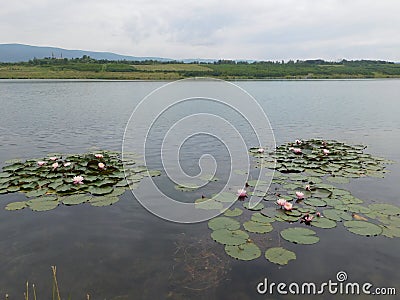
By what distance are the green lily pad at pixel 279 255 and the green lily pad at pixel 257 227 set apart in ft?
1.83

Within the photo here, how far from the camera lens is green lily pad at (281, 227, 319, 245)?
4852 mm

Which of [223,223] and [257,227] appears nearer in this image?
[257,227]

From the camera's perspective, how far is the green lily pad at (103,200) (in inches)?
246

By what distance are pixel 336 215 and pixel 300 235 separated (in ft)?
3.76

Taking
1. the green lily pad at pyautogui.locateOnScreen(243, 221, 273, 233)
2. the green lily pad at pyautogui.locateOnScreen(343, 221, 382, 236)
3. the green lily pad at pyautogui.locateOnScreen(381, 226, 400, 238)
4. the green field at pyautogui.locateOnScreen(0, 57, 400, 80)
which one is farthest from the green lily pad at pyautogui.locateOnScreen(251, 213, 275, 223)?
the green field at pyautogui.locateOnScreen(0, 57, 400, 80)

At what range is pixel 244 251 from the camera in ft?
14.9

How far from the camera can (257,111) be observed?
23.0 meters

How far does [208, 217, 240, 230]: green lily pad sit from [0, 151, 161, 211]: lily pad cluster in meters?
2.19

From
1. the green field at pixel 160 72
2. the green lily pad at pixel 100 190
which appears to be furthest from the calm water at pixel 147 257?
the green field at pixel 160 72

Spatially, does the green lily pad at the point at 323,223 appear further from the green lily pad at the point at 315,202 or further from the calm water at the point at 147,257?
the green lily pad at the point at 315,202

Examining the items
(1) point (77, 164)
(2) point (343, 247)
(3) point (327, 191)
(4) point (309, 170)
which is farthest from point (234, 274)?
(1) point (77, 164)

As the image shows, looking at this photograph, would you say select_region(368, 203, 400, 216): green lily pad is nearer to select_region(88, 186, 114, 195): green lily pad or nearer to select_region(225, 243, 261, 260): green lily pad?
select_region(225, 243, 261, 260): green lily pad

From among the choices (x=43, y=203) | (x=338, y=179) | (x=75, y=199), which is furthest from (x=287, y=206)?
(x=43, y=203)

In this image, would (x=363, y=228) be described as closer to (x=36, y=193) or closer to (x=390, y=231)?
(x=390, y=231)
